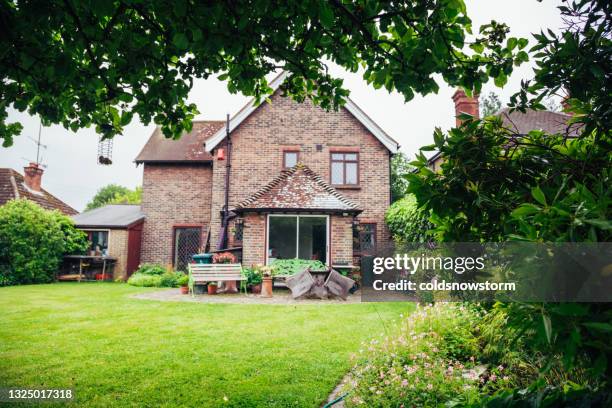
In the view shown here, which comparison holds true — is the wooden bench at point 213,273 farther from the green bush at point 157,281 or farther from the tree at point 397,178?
the tree at point 397,178

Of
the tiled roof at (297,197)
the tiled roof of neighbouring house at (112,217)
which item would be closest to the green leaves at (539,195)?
the tiled roof at (297,197)

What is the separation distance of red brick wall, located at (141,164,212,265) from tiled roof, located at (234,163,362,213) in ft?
19.0

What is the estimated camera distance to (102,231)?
757 inches

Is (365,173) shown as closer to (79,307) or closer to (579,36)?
(79,307)

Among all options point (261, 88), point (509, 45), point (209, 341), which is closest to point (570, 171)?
point (509, 45)

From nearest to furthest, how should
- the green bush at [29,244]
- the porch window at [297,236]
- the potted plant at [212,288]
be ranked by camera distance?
1. the potted plant at [212,288]
2. the porch window at [297,236]
3. the green bush at [29,244]

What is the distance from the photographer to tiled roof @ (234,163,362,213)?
13.7 metres

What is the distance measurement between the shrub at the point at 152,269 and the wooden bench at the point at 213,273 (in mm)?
5810

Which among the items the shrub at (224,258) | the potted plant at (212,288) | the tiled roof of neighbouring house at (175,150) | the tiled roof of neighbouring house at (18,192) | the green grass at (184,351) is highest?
the tiled roof of neighbouring house at (175,150)

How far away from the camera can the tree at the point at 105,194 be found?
70.3 metres

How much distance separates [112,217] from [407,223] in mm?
16337

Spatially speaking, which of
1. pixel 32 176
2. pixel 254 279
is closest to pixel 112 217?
pixel 32 176

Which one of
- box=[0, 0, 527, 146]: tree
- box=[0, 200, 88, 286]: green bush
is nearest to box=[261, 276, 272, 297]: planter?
box=[0, 0, 527, 146]: tree

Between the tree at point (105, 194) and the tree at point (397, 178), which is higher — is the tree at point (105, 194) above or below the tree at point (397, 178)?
above
